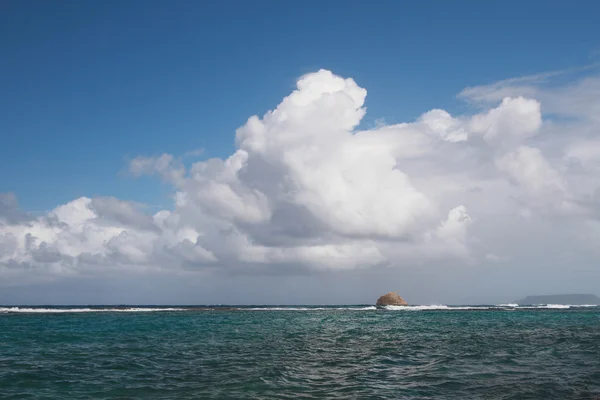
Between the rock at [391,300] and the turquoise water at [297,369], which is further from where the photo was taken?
the rock at [391,300]

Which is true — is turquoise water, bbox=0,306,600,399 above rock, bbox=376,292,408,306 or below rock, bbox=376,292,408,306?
above

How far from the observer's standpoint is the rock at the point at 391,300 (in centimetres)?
19200

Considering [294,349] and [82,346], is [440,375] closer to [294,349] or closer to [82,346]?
[294,349]

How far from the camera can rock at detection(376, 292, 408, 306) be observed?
630 feet

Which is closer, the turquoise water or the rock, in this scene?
the turquoise water

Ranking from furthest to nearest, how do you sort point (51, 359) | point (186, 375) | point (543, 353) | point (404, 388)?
point (543, 353), point (51, 359), point (186, 375), point (404, 388)

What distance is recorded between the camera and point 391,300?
19238cm

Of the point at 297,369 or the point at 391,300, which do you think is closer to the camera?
the point at 297,369

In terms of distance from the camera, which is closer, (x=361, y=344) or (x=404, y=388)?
→ (x=404, y=388)

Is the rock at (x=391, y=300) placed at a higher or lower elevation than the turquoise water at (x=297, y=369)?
lower

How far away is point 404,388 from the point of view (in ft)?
74.3

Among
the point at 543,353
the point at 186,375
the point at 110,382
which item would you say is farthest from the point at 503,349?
the point at 110,382

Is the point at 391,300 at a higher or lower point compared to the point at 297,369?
lower

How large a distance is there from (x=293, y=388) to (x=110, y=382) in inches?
400
